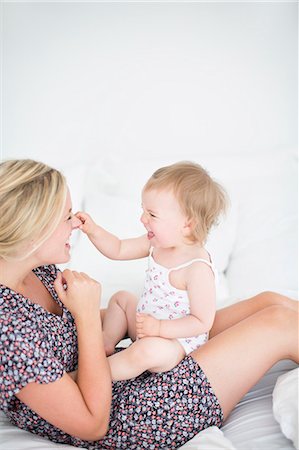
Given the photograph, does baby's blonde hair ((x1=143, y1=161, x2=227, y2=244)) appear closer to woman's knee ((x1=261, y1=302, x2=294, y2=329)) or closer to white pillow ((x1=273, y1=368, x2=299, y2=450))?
woman's knee ((x1=261, y1=302, x2=294, y2=329))

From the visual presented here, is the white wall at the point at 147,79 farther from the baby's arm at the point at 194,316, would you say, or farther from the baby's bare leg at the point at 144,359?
the baby's bare leg at the point at 144,359

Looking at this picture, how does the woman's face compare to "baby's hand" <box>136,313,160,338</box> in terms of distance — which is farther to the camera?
"baby's hand" <box>136,313,160,338</box>

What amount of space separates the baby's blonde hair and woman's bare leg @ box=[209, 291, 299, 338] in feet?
0.81

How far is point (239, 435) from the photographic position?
1.27 meters

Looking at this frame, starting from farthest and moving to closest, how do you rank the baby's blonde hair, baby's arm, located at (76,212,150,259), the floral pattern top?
baby's arm, located at (76,212,150,259) < the baby's blonde hair < the floral pattern top

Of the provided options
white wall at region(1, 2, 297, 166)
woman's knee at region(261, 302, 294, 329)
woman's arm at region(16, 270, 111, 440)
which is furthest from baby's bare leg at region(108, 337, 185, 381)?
white wall at region(1, 2, 297, 166)

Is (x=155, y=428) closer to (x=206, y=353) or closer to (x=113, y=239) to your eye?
(x=206, y=353)

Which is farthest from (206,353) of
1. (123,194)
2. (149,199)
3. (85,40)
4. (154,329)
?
(85,40)

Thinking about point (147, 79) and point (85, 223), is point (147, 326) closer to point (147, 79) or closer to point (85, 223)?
point (85, 223)

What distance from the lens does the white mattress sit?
1.19m

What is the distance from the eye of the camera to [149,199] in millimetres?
1431

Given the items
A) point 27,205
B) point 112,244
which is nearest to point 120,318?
point 112,244

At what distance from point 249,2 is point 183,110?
51 cm

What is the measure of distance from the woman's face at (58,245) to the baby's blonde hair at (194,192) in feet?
0.90
